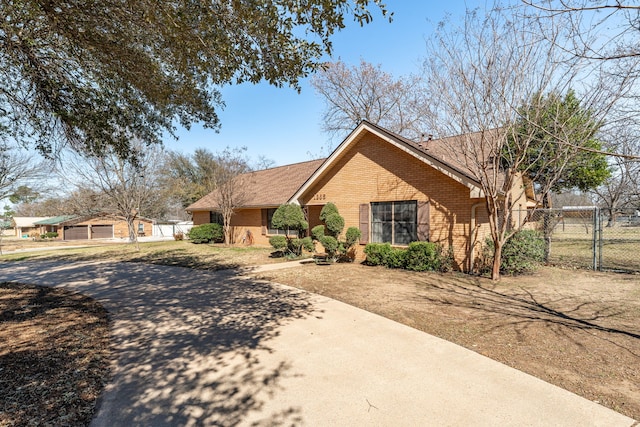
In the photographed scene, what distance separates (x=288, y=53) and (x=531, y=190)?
1335 centimetres

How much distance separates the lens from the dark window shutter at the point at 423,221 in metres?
10.4

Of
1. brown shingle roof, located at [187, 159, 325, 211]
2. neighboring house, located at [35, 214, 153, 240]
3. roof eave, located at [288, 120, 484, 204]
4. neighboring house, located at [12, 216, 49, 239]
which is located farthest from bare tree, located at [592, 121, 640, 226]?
neighboring house, located at [12, 216, 49, 239]

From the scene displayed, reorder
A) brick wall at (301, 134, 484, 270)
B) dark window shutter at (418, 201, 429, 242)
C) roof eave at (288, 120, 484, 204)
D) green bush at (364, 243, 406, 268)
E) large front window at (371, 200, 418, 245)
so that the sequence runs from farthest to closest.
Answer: large front window at (371, 200, 418, 245), green bush at (364, 243, 406, 268), dark window shutter at (418, 201, 429, 242), brick wall at (301, 134, 484, 270), roof eave at (288, 120, 484, 204)

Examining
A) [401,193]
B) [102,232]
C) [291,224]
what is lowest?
[102,232]

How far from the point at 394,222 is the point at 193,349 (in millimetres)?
8525

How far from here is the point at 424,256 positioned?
1001 centimetres

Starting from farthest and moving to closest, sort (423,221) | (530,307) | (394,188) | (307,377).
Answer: (394,188)
(423,221)
(530,307)
(307,377)

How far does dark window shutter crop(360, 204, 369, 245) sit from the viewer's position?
39.5 feet

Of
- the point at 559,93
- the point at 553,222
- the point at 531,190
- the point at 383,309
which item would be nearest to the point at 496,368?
the point at 383,309

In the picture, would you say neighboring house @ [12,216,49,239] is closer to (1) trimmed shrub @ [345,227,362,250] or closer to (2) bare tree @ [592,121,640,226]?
(1) trimmed shrub @ [345,227,362,250]

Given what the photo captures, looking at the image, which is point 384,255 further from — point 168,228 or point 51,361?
point 168,228

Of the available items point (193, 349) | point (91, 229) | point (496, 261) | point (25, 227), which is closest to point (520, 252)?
point (496, 261)

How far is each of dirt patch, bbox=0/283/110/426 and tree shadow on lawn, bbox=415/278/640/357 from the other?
5730 millimetres

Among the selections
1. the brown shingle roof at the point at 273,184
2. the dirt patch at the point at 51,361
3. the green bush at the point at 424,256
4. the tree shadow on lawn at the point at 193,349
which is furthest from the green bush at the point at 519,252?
the brown shingle roof at the point at 273,184
